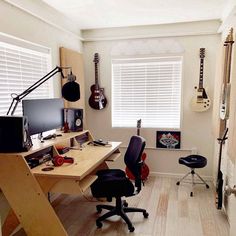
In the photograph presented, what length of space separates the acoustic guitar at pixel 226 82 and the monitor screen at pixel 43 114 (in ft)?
5.89

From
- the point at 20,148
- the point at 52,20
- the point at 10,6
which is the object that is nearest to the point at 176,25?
the point at 52,20

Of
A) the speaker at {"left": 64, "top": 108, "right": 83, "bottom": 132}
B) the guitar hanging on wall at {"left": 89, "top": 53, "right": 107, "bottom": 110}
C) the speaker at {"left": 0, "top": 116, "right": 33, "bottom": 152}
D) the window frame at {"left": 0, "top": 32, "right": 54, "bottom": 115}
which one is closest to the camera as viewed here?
the speaker at {"left": 0, "top": 116, "right": 33, "bottom": 152}

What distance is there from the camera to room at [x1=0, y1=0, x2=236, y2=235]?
2.42m

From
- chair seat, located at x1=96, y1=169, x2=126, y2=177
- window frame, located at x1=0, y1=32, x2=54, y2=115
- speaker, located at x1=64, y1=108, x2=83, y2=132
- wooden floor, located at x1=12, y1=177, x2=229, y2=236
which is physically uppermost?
window frame, located at x1=0, y1=32, x2=54, y2=115

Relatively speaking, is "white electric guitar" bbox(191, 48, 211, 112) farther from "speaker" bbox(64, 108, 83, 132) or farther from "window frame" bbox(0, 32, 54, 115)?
"window frame" bbox(0, 32, 54, 115)

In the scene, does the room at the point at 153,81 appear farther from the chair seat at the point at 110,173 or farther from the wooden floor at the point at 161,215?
the chair seat at the point at 110,173

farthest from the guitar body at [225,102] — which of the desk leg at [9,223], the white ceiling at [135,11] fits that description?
the desk leg at [9,223]

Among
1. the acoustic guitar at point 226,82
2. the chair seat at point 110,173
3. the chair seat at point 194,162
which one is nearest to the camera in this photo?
the acoustic guitar at point 226,82

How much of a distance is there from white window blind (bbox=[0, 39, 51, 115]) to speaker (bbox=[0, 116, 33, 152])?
1.53 feet

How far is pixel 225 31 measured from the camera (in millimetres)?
2998

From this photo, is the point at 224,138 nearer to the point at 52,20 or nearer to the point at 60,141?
the point at 60,141

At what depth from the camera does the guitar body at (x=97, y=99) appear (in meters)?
3.76

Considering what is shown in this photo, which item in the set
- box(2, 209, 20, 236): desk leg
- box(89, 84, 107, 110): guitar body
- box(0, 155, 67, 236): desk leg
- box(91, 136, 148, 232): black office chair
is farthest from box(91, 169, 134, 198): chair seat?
box(89, 84, 107, 110): guitar body

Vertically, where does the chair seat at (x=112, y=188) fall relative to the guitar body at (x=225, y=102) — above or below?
below
